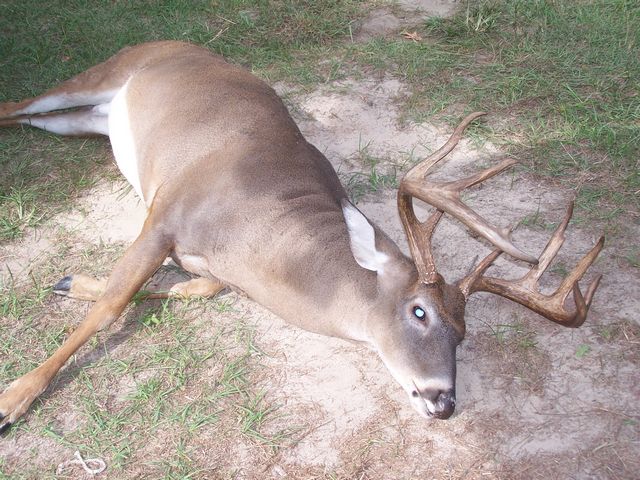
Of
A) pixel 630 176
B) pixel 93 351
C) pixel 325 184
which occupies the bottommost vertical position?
pixel 630 176

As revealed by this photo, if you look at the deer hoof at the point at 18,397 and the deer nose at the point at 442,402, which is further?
the deer hoof at the point at 18,397

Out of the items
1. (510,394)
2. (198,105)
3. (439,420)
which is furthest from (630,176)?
(198,105)

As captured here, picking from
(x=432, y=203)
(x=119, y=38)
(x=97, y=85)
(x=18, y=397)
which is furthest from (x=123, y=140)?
(x=432, y=203)

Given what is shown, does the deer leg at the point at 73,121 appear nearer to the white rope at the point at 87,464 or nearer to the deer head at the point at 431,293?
the deer head at the point at 431,293

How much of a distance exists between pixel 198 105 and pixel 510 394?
2.66 m

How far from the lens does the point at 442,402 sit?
388cm

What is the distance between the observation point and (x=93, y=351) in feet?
14.9

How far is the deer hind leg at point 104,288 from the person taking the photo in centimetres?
481

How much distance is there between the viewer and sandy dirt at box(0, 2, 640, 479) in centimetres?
401

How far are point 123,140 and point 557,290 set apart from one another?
3.16m

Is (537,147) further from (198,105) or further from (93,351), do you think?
(93,351)

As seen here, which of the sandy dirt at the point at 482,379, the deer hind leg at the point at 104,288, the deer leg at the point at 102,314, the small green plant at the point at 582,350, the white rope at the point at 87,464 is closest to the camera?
the white rope at the point at 87,464

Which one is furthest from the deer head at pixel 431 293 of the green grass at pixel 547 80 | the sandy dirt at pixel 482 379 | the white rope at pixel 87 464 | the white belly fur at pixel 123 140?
the white belly fur at pixel 123 140

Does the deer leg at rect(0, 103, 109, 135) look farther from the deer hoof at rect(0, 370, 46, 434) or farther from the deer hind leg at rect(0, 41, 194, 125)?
the deer hoof at rect(0, 370, 46, 434)
